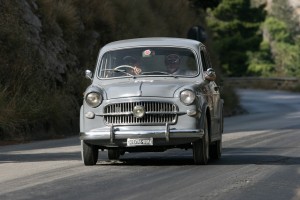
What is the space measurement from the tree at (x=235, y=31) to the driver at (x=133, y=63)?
2826 inches

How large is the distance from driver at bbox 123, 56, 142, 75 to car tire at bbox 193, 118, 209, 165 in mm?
1462

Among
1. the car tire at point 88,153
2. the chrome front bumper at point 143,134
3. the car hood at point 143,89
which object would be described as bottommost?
the car tire at point 88,153

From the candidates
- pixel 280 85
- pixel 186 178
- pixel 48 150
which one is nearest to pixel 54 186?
pixel 186 178

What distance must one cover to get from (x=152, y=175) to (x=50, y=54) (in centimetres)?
1476

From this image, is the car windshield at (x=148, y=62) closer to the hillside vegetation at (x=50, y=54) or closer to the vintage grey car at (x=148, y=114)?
the vintage grey car at (x=148, y=114)

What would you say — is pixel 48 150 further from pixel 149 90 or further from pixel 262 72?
pixel 262 72

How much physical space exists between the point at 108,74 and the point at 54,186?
13.5ft

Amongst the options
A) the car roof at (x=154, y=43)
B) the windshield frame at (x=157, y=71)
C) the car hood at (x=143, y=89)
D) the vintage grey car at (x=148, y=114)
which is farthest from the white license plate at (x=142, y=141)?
the car roof at (x=154, y=43)

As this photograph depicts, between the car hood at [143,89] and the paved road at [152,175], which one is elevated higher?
the car hood at [143,89]

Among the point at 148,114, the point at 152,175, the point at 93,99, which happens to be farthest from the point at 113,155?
the point at 152,175

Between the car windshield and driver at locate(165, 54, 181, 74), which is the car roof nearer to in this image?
the car windshield

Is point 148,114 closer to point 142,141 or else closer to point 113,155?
point 142,141

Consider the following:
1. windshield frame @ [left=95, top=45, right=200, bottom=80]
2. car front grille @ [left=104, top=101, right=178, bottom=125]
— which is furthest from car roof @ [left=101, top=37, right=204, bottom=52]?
car front grille @ [left=104, top=101, right=178, bottom=125]

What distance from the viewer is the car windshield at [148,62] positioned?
49.1 feet
